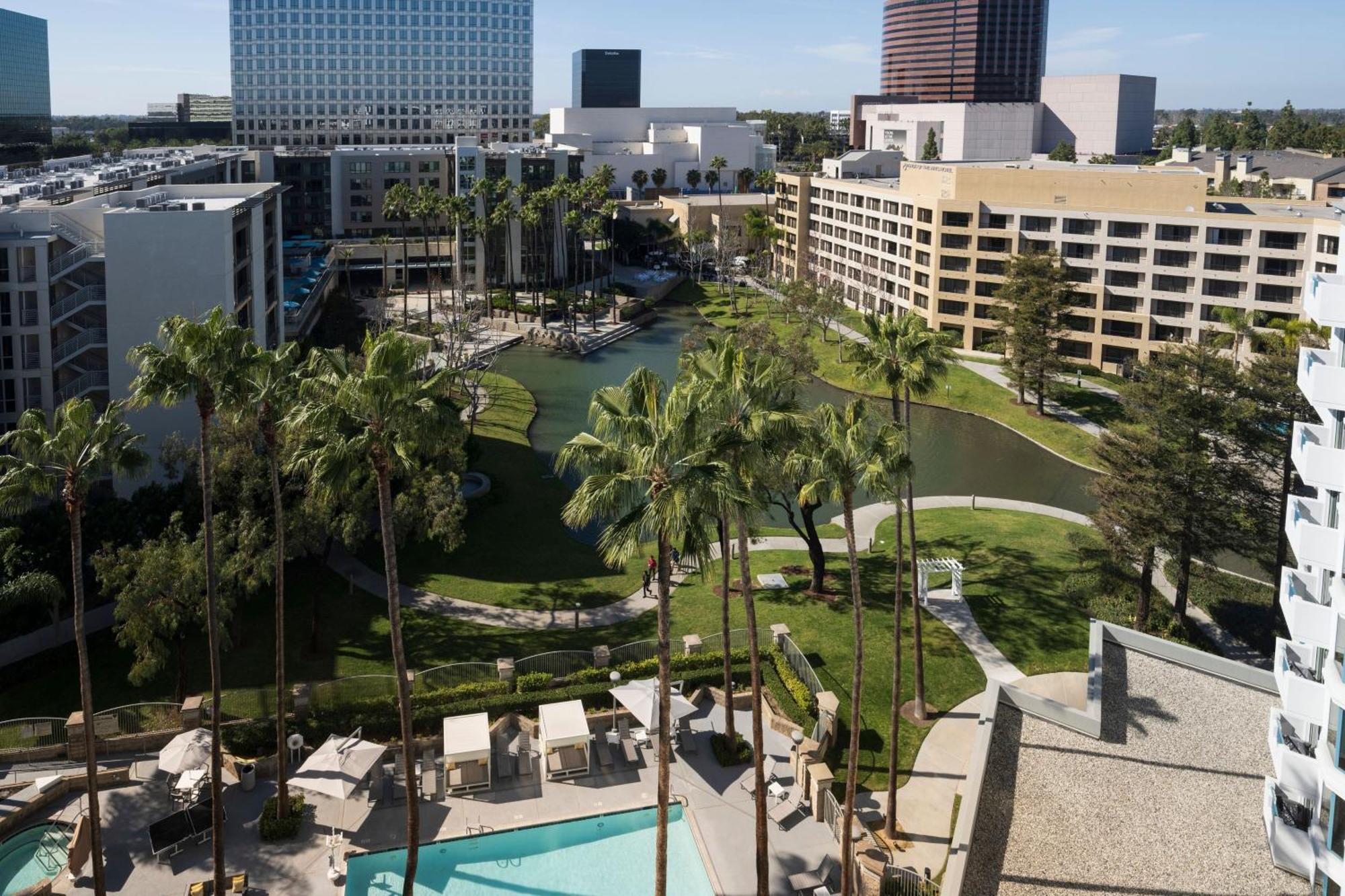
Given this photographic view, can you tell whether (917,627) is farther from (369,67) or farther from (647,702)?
(369,67)

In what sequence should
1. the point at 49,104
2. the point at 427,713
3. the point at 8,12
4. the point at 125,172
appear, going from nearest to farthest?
the point at 427,713, the point at 125,172, the point at 8,12, the point at 49,104

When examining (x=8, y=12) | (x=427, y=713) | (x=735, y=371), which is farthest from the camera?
(x=8, y=12)

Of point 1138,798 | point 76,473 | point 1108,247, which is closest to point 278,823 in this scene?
point 76,473

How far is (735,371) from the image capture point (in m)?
27.5

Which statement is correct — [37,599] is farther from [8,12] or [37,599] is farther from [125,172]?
[8,12]

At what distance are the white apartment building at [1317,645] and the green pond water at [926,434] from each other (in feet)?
108

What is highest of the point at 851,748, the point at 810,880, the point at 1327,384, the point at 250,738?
the point at 1327,384

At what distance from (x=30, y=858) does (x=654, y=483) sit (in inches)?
772

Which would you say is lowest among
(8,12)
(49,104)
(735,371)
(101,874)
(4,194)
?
(101,874)

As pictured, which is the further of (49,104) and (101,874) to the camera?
(49,104)

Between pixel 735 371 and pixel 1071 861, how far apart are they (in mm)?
14069

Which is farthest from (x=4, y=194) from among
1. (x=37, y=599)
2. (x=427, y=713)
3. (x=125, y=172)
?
(x=427, y=713)

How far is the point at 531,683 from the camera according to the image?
1346 inches

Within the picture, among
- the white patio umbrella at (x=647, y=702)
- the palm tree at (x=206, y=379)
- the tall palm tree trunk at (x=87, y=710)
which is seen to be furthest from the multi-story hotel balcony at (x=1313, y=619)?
the tall palm tree trunk at (x=87, y=710)
